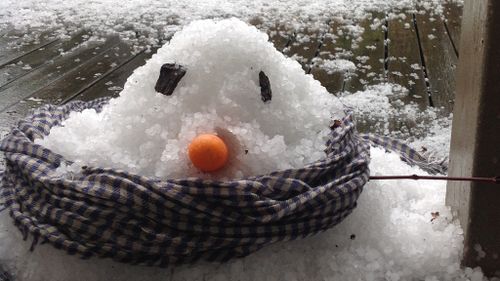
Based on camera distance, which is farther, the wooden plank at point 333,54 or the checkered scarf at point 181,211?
the wooden plank at point 333,54

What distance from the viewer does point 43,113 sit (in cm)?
93

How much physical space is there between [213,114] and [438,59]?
1170 millimetres

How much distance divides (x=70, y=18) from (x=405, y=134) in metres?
1.68

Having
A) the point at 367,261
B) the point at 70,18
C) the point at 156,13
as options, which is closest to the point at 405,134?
the point at 367,261

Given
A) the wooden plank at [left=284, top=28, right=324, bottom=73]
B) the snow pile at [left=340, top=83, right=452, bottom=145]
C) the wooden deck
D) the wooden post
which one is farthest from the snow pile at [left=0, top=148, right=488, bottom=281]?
the wooden plank at [left=284, top=28, right=324, bottom=73]

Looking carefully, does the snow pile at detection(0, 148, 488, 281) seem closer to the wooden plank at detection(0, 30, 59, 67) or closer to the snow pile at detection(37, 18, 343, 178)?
the snow pile at detection(37, 18, 343, 178)

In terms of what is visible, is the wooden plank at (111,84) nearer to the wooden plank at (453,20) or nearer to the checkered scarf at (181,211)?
the checkered scarf at (181,211)

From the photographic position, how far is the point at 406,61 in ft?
5.48

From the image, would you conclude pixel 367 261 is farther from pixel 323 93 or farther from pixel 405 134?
pixel 405 134

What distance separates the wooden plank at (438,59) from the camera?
1.41m

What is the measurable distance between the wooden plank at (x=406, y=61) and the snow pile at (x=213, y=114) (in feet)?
2.31

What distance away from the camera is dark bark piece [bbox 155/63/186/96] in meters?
0.72

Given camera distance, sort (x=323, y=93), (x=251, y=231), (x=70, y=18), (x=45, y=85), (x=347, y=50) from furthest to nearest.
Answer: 1. (x=70, y=18)
2. (x=347, y=50)
3. (x=45, y=85)
4. (x=323, y=93)
5. (x=251, y=231)

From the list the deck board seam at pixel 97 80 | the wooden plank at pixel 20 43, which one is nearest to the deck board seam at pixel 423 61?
the deck board seam at pixel 97 80
